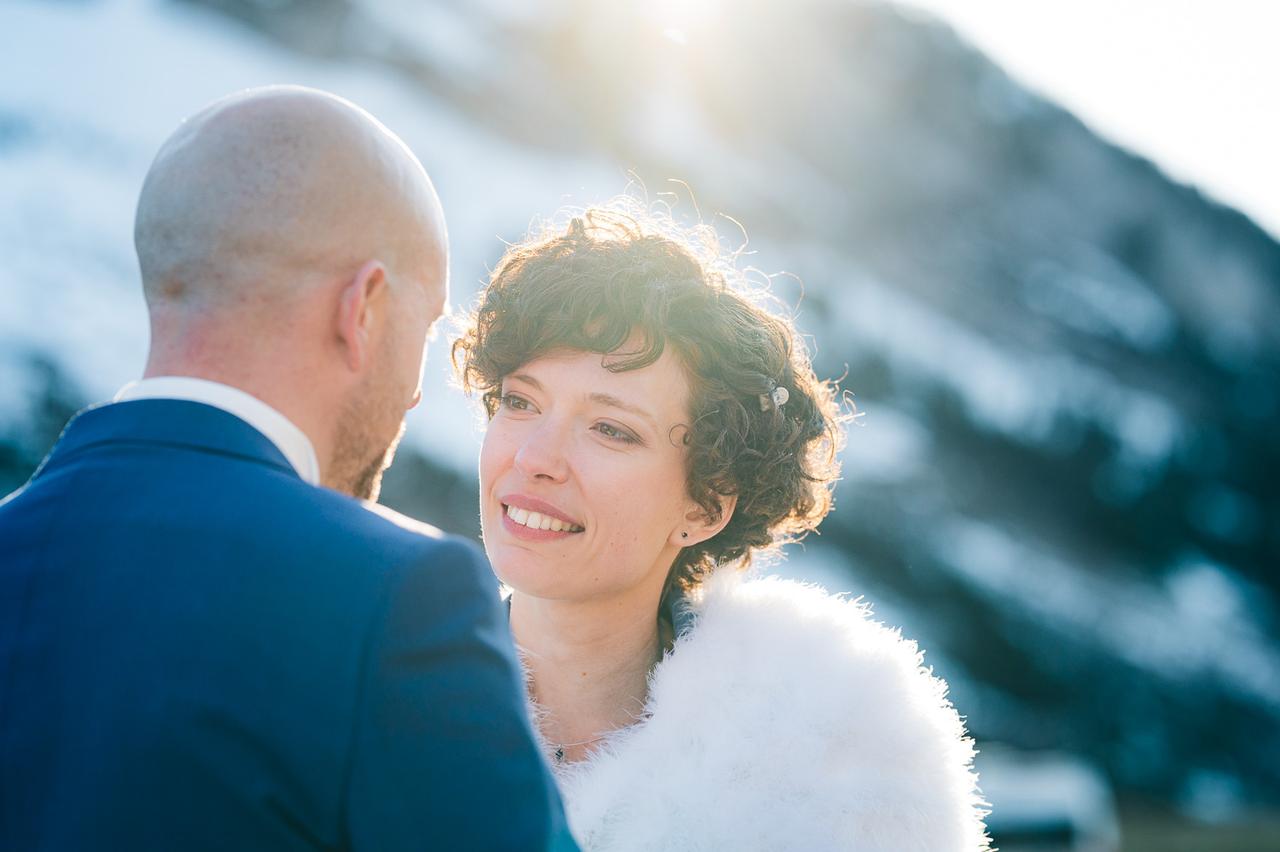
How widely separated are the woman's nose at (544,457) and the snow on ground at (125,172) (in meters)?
3.51

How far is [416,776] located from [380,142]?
80cm

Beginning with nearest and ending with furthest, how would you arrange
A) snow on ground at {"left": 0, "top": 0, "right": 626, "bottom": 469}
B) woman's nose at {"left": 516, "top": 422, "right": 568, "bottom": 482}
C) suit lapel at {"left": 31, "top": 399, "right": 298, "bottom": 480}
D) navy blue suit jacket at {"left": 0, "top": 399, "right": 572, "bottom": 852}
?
navy blue suit jacket at {"left": 0, "top": 399, "right": 572, "bottom": 852}, suit lapel at {"left": 31, "top": 399, "right": 298, "bottom": 480}, woman's nose at {"left": 516, "top": 422, "right": 568, "bottom": 482}, snow on ground at {"left": 0, "top": 0, "right": 626, "bottom": 469}

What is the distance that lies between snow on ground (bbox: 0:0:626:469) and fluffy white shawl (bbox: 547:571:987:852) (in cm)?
371

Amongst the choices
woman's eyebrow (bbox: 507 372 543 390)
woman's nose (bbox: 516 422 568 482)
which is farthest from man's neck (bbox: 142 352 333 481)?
woman's eyebrow (bbox: 507 372 543 390)

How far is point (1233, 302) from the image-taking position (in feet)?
37.8

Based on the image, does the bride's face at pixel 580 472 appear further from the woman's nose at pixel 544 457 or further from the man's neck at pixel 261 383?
the man's neck at pixel 261 383

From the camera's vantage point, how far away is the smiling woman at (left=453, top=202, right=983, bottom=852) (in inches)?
85.3

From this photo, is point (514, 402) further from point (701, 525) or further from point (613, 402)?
point (701, 525)

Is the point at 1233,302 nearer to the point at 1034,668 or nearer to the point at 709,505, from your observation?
the point at 1034,668

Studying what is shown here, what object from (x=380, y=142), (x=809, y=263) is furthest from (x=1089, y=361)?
(x=380, y=142)

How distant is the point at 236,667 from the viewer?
45.3 inches

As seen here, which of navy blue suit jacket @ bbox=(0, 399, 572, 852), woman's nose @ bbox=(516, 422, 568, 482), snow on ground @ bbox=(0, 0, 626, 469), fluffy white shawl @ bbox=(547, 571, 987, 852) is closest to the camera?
navy blue suit jacket @ bbox=(0, 399, 572, 852)

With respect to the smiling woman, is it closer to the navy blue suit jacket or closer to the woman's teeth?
the woman's teeth

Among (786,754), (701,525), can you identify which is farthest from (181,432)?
(701,525)
